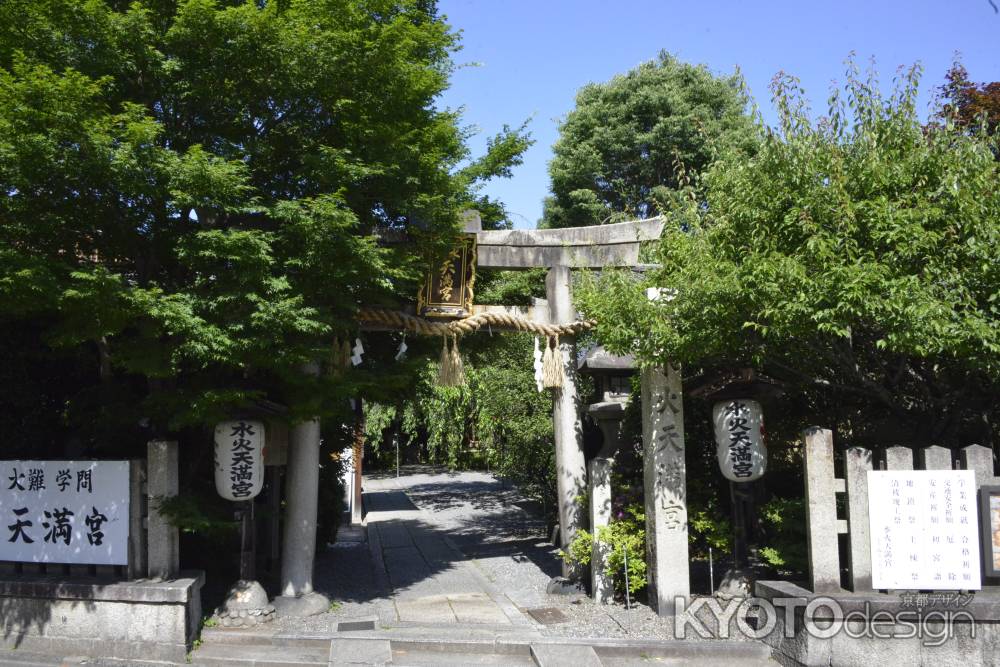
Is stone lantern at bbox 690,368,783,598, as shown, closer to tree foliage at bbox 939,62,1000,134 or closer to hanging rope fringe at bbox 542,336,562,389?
hanging rope fringe at bbox 542,336,562,389

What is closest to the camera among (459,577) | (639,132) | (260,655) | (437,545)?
(260,655)

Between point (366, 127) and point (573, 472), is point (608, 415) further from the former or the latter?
point (366, 127)

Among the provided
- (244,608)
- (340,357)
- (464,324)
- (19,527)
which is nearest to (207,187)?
(340,357)

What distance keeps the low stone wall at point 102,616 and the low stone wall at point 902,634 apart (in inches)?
224

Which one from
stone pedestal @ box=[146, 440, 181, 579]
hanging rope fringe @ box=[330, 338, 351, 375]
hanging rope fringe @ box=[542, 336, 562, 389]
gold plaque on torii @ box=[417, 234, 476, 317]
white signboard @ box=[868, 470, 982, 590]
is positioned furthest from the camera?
hanging rope fringe @ box=[542, 336, 562, 389]

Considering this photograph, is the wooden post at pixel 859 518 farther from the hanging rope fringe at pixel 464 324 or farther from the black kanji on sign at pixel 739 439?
the hanging rope fringe at pixel 464 324

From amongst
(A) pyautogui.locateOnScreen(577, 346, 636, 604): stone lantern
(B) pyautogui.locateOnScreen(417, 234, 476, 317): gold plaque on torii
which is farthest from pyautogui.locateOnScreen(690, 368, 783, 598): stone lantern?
(B) pyautogui.locateOnScreen(417, 234, 476, 317): gold plaque on torii

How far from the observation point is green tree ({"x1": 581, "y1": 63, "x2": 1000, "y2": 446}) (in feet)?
19.4

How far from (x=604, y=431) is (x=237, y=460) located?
566 centimetres

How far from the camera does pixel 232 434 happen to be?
7543 mm

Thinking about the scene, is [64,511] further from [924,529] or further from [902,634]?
[924,529]

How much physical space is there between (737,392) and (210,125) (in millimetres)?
6202

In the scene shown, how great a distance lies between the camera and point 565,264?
9.27 meters

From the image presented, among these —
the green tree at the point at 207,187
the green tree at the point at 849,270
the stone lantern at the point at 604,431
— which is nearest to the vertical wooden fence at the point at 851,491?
the green tree at the point at 849,270
